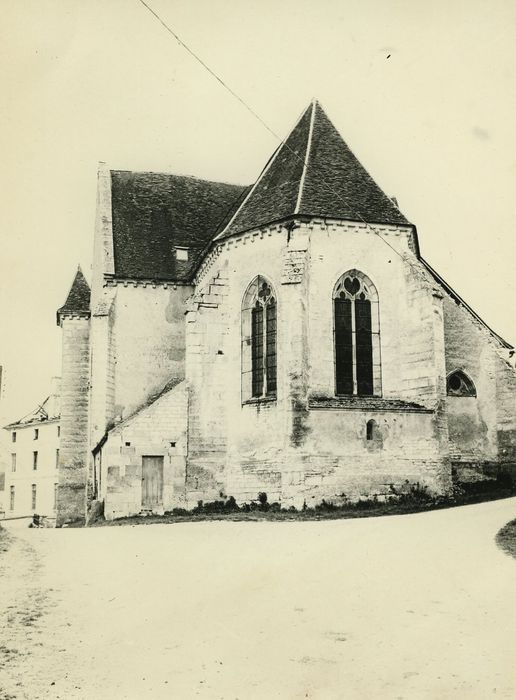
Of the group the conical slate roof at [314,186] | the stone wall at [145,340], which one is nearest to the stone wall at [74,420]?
the stone wall at [145,340]

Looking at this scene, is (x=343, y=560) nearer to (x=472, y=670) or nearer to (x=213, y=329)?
(x=472, y=670)

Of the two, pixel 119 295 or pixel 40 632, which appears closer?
pixel 40 632

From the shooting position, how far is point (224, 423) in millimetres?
24516

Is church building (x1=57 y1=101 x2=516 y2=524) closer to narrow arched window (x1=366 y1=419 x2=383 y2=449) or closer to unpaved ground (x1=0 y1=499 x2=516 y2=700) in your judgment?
narrow arched window (x1=366 y1=419 x2=383 y2=449)

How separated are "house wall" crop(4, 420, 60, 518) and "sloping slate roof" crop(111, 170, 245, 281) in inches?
1143

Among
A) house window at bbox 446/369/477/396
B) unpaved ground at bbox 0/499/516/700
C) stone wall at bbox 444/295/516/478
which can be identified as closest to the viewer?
unpaved ground at bbox 0/499/516/700

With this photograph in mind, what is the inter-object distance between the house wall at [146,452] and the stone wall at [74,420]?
6.36 m

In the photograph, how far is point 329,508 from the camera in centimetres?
2138

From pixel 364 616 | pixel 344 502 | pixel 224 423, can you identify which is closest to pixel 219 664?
pixel 364 616

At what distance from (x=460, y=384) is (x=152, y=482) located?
34.6ft

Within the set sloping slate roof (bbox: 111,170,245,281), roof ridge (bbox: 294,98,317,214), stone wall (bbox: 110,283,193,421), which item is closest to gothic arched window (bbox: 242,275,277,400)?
roof ridge (bbox: 294,98,317,214)

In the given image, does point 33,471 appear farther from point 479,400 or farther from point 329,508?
point 329,508

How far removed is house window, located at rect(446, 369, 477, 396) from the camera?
26.8 meters

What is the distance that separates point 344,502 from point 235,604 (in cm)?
1002
